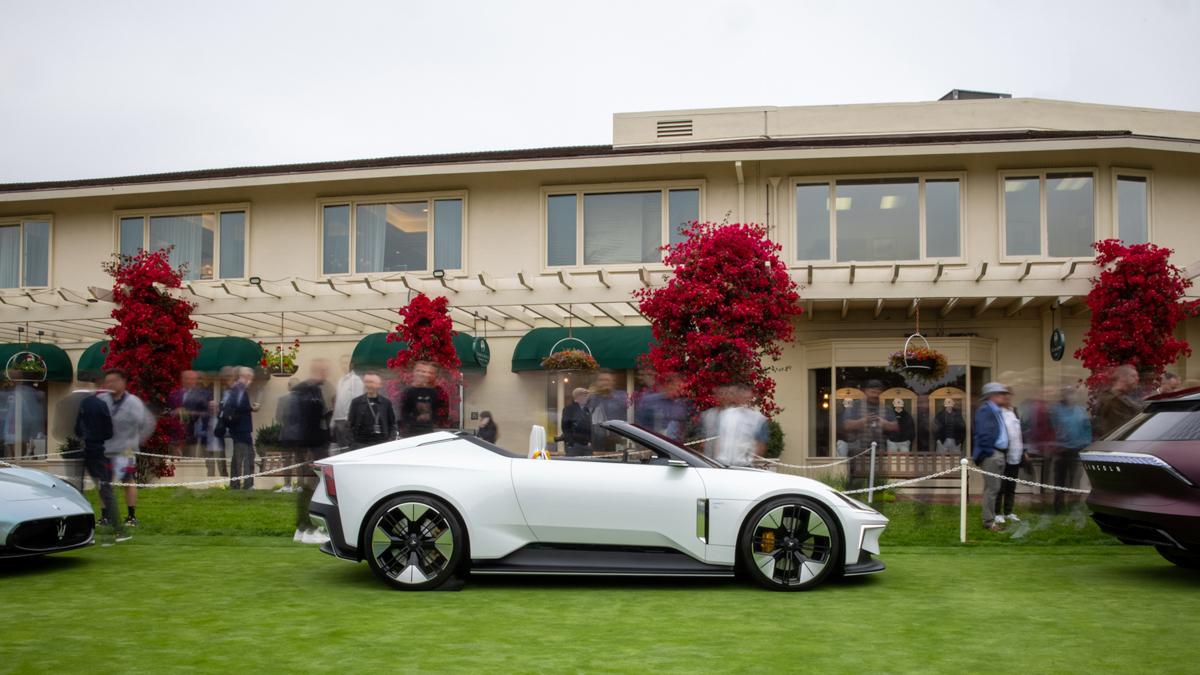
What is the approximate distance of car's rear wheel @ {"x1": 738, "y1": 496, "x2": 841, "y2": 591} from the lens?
25.4 feet

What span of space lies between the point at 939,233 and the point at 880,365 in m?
2.84

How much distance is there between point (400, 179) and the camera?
20.8 meters

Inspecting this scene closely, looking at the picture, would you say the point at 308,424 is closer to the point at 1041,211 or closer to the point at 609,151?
the point at 609,151

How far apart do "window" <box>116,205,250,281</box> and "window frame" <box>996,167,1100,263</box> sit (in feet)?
48.4

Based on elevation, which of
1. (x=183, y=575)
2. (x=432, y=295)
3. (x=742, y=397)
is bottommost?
(x=183, y=575)

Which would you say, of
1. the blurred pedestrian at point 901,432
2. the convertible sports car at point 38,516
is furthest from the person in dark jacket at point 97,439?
the blurred pedestrian at point 901,432

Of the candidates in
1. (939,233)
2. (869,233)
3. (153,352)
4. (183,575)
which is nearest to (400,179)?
(153,352)

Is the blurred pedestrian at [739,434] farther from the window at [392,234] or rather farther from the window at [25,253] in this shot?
the window at [25,253]

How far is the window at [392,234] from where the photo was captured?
20.9 meters

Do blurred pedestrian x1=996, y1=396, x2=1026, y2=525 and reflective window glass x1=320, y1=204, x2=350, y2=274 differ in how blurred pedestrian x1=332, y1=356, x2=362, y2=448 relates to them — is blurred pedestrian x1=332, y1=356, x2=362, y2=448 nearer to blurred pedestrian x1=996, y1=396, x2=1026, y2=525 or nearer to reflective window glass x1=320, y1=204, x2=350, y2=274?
blurred pedestrian x1=996, y1=396, x2=1026, y2=525

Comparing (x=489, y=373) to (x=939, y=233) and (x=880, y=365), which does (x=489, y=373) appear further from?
(x=939, y=233)

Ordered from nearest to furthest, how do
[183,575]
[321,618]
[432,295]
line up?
1. [321,618]
2. [183,575]
3. [432,295]

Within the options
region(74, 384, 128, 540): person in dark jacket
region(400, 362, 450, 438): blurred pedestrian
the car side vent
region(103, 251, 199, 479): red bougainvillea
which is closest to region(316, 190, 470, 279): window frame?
region(103, 251, 199, 479): red bougainvillea

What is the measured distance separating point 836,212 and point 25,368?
52.5 feet
